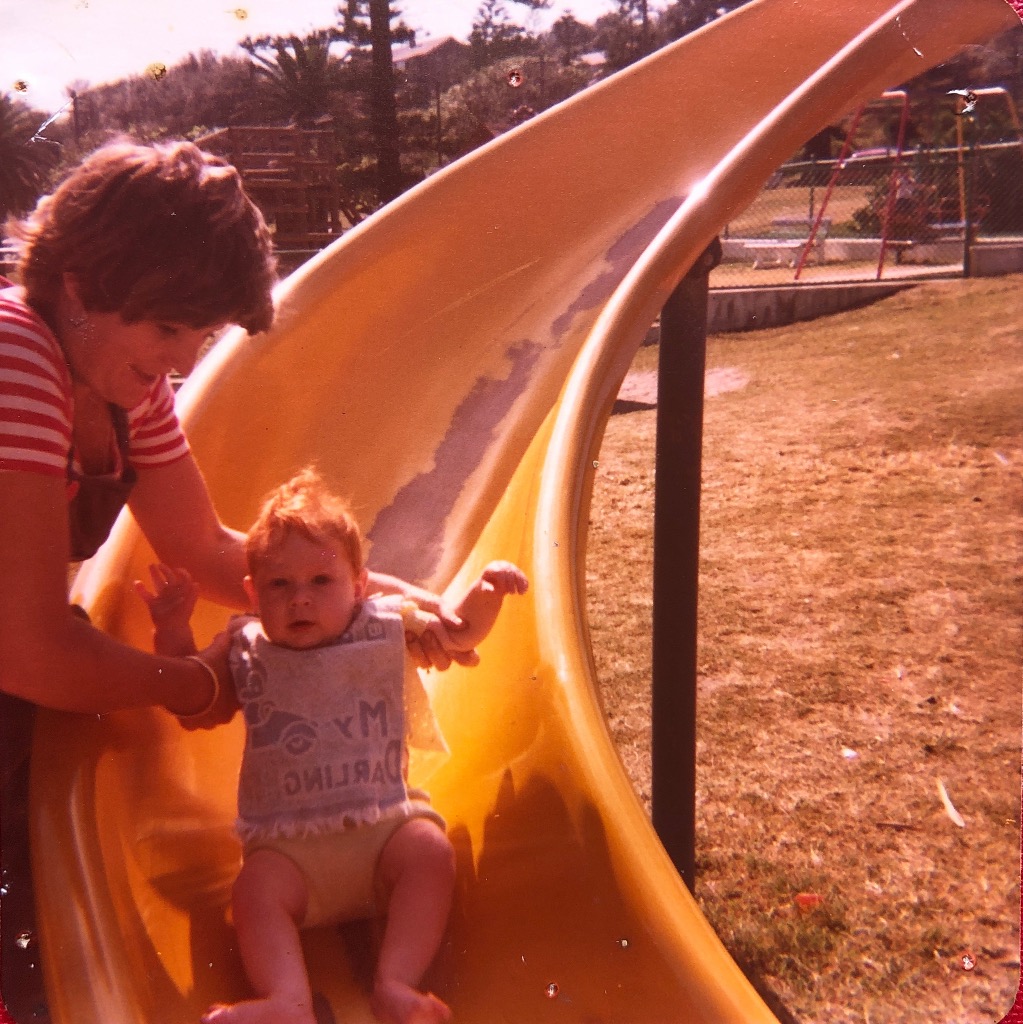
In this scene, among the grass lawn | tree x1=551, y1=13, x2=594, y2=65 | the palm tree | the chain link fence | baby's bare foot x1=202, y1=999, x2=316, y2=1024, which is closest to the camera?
baby's bare foot x1=202, y1=999, x2=316, y2=1024

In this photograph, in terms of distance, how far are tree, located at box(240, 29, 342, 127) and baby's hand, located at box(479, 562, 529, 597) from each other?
61cm

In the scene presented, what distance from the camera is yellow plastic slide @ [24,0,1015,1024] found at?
0.93 metres

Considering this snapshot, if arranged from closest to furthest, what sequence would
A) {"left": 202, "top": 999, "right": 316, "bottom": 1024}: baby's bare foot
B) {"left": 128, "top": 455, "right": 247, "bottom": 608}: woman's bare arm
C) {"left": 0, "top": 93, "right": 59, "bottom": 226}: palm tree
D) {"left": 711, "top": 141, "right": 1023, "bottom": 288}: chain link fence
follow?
1. {"left": 202, "top": 999, "right": 316, "bottom": 1024}: baby's bare foot
2. {"left": 0, "top": 93, "right": 59, "bottom": 226}: palm tree
3. {"left": 128, "top": 455, "right": 247, "bottom": 608}: woman's bare arm
4. {"left": 711, "top": 141, "right": 1023, "bottom": 288}: chain link fence

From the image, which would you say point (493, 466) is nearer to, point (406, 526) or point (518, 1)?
point (406, 526)

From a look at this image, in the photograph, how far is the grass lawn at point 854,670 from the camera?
1465mm

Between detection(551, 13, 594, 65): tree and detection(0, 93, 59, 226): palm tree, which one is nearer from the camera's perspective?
detection(0, 93, 59, 226): palm tree

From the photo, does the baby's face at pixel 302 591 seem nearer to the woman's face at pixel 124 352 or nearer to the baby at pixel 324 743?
the baby at pixel 324 743

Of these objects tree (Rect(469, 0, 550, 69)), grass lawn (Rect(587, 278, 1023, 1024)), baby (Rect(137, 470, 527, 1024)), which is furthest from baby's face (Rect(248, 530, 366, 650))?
grass lawn (Rect(587, 278, 1023, 1024))

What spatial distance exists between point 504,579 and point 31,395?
48 centimetres

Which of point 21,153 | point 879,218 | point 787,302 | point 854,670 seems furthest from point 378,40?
point 879,218

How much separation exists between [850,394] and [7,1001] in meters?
3.51

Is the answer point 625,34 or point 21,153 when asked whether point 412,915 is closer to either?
point 21,153

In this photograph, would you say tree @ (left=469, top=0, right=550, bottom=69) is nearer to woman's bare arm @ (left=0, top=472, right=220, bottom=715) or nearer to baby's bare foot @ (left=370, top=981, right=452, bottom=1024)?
woman's bare arm @ (left=0, top=472, right=220, bottom=715)

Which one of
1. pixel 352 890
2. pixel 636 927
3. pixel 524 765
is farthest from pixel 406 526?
pixel 636 927
